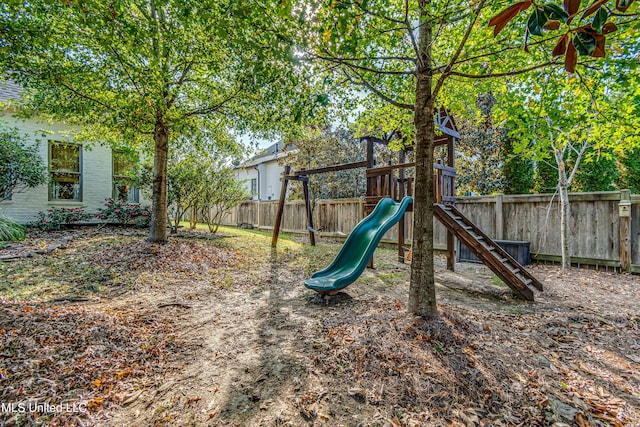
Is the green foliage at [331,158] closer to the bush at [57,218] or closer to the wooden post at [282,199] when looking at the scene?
the wooden post at [282,199]

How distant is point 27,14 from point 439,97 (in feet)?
22.1

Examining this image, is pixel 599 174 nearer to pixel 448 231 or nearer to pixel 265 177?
pixel 448 231

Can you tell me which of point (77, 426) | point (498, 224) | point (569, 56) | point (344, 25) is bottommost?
point (77, 426)

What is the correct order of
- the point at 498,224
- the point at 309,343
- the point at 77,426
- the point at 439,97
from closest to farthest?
the point at 77,426 → the point at 309,343 → the point at 439,97 → the point at 498,224

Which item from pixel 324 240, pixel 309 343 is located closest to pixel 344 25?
pixel 309 343

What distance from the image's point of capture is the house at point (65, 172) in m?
8.70

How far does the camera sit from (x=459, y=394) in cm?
206

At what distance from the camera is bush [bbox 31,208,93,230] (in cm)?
846

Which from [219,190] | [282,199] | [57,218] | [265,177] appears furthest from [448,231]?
[265,177]

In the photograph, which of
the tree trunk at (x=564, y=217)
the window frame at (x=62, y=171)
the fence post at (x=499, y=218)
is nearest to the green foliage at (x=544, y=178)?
the fence post at (x=499, y=218)

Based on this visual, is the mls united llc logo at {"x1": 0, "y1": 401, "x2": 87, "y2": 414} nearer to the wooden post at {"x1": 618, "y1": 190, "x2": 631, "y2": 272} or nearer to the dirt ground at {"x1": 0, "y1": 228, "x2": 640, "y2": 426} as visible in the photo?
the dirt ground at {"x1": 0, "y1": 228, "x2": 640, "y2": 426}

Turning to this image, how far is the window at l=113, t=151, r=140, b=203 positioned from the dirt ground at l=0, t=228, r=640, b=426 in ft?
19.7

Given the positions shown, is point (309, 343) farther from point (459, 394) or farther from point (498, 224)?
point (498, 224)

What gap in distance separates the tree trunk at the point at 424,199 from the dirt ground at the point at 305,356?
0.25 metres
